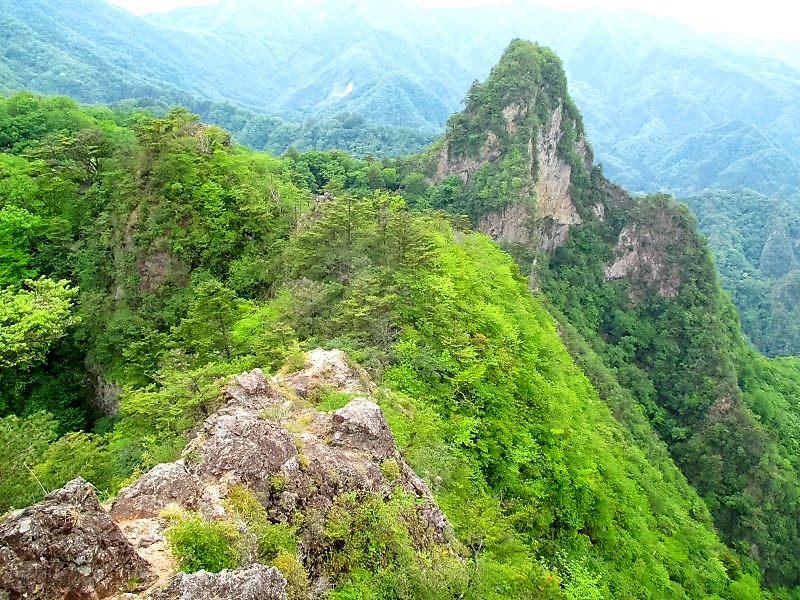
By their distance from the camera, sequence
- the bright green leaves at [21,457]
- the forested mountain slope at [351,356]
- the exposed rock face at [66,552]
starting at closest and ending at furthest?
the exposed rock face at [66,552], the bright green leaves at [21,457], the forested mountain slope at [351,356]

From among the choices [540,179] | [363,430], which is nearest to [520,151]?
[540,179]

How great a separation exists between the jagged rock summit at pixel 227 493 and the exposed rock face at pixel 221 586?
0.04ft

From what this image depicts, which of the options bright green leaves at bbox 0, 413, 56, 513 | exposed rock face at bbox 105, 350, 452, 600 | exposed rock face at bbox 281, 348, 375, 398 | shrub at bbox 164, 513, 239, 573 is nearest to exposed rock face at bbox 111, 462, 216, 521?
exposed rock face at bbox 105, 350, 452, 600

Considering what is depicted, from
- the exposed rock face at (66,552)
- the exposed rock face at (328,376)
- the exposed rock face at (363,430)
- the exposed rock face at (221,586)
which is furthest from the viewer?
the exposed rock face at (328,376)

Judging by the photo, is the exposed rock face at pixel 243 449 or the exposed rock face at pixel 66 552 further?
the exposed rock face at pixel 243 449

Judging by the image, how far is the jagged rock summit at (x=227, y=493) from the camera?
6.95 meters

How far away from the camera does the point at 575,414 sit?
23094 millimetres

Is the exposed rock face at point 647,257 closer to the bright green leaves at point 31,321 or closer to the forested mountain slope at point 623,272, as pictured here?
the forested mountain slope at point 623,272

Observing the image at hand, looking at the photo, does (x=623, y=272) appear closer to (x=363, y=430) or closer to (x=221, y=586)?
(x=363, y=430)

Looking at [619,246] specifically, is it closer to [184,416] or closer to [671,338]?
[671,338]

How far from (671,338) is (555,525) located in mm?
62645

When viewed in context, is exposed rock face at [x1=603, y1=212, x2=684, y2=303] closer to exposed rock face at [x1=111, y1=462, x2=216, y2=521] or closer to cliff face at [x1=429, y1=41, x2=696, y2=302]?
cliff face at [x1=429, y1=41, x2=696, y2=302]

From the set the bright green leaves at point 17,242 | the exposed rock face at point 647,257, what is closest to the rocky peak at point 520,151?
the exposed rock face at point 647,257

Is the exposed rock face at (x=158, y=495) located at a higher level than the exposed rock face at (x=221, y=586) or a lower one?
lower
